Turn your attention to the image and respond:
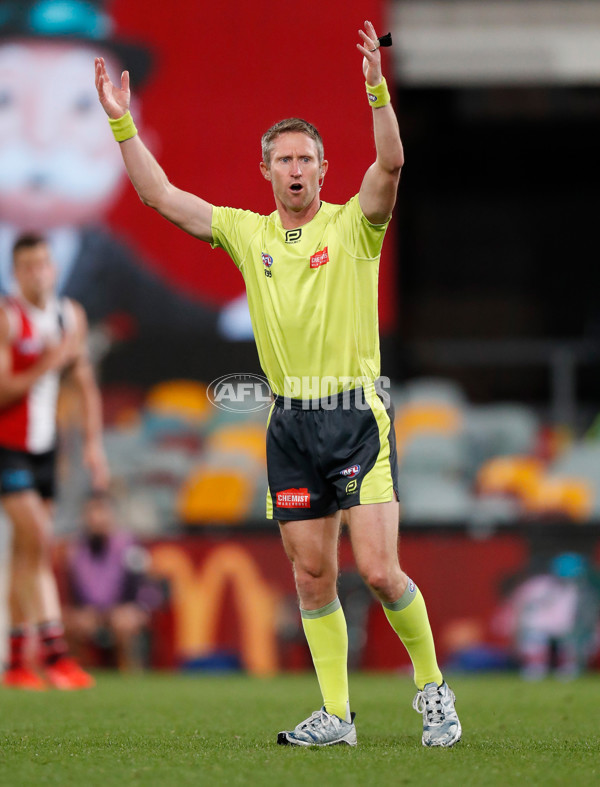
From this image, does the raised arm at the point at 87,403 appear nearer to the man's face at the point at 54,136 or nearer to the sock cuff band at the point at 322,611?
the sock cuff band at the point at 322,611

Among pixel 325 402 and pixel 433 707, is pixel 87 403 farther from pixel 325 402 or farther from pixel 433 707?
pixel 433 707

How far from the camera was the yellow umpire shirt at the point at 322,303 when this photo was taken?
184 inches

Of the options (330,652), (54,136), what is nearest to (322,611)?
(330,652)

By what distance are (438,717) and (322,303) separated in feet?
5.04

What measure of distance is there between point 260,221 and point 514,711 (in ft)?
9.41

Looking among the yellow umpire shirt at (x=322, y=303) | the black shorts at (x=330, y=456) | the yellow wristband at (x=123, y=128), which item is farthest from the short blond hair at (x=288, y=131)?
the black shorts at (x=330, y=456)

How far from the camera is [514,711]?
6.29 m

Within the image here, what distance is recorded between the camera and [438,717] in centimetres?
458

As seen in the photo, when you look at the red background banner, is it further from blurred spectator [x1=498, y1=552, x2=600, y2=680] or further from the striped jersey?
the striped jersey

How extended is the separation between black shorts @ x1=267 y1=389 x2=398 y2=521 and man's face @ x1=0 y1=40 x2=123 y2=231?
8087 millimetres

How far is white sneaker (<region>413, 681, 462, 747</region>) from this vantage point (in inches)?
179

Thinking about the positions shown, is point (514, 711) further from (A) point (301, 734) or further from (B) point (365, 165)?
(B) point (365, 165)

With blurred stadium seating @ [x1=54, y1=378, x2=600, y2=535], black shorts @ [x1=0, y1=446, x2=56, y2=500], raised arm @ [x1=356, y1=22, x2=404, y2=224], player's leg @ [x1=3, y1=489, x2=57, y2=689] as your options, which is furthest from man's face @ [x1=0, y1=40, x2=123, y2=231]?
raised arm @ [x1=356, y1=22, x2=404, y2=224]

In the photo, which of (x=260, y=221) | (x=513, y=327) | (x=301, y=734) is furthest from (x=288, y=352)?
(x=513, y=327)
